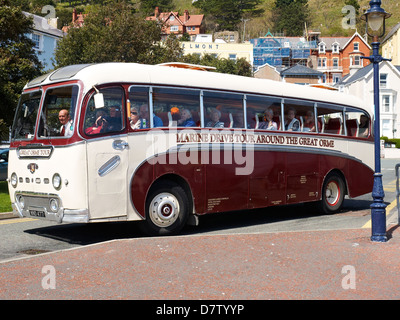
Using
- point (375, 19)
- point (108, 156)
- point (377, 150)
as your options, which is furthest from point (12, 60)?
point (377, 150)

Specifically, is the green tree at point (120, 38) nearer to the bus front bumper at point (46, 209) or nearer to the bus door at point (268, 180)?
the bus door at point (268, 180)

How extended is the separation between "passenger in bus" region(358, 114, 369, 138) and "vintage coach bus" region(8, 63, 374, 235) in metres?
2.55

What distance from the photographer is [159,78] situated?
9.94 meters

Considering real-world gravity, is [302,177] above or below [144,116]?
below

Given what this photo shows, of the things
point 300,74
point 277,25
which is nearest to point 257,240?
point 300,74

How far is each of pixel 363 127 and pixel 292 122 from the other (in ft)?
11.2

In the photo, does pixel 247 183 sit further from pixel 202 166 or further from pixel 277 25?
pixel 277 25

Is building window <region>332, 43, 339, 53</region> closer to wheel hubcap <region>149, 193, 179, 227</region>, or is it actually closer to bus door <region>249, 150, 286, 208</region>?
bus door <region>249, 150, 286, 208</region>

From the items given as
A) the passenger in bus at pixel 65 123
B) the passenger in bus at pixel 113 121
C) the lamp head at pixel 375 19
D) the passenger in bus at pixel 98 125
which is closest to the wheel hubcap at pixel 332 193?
the lamp head at pixel 375 19

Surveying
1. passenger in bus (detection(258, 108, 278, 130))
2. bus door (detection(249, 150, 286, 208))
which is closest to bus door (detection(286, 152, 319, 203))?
bus door (detection(249, 150, 286, 208))

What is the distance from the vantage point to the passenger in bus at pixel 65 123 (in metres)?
8.89

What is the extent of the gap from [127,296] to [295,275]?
7.35ft

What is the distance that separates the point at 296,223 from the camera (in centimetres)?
1217

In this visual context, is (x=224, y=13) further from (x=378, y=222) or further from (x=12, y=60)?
(x=378, y=222)
